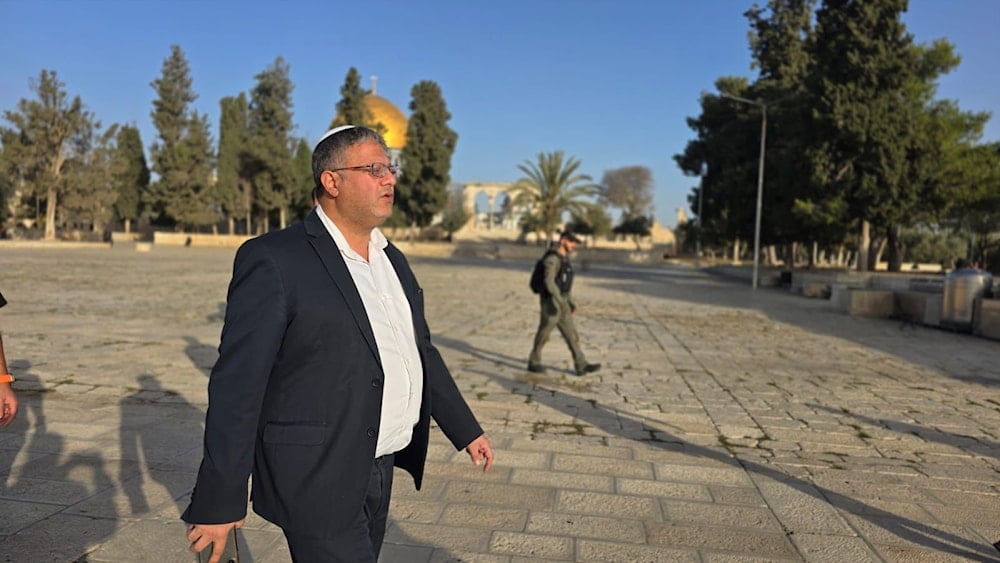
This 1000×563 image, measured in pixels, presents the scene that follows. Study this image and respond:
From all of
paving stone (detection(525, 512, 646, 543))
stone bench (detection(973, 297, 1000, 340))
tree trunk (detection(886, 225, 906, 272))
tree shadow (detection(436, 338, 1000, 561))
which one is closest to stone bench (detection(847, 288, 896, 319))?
stone bench (detection(973, 297, 1000, 340))

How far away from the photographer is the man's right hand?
1778 mm

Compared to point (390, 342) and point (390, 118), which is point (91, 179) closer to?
point (390, 118)

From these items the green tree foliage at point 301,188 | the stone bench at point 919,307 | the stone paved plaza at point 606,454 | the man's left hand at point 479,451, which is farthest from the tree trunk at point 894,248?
the green tree foliage at point 301,188

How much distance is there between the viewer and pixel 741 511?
162 inches

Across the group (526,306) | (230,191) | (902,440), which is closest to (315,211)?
(902,440)

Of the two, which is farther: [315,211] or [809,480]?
[809,480]

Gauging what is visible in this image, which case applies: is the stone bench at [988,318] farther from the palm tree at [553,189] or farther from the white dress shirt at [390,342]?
the palm tree at [553,189]

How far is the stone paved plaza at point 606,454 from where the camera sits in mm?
3578

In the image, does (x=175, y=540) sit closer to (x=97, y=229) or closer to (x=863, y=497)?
(x=863, y=497)

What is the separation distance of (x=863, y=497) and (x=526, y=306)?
13648 mm

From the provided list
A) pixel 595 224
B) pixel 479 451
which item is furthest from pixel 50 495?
pixel 595 224

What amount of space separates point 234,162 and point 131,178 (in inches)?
395

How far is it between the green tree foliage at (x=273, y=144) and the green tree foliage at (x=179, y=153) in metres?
4.33

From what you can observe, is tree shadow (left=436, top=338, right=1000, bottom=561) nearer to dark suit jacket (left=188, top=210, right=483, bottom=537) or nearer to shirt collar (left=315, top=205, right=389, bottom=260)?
dark suit jacket (left=188, top=210, right=483, bottom=537)
